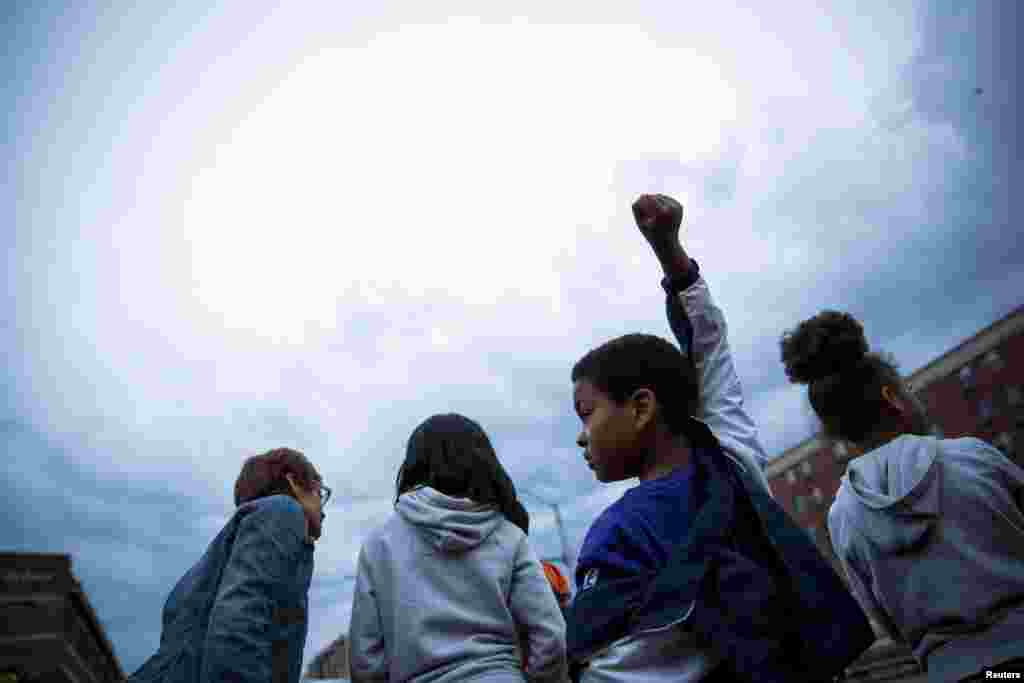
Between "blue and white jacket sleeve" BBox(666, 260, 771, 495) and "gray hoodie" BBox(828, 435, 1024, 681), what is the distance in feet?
2.60

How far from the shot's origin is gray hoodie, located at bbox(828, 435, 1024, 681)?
71.0 inches

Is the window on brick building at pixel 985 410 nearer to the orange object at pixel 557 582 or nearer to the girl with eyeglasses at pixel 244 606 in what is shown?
the orange object at pixel 557 582

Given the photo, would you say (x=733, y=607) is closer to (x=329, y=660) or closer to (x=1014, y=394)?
(x=1014, y=394)

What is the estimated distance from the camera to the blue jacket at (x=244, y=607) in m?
1.98

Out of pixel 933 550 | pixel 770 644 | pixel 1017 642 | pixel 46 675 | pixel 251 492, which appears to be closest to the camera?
pixel 770 644

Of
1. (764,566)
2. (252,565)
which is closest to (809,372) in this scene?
(764,566)

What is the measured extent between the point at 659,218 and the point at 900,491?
1.38m

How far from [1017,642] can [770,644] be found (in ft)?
3.85

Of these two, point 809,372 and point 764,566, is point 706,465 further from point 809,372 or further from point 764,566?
point 809,372

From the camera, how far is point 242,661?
1965 mm

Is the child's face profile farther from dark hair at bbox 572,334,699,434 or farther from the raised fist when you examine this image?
the raised fist

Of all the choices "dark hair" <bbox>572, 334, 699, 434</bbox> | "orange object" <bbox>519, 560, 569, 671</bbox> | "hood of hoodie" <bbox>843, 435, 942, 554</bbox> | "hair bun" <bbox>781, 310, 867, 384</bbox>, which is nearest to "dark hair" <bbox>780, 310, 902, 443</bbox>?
"hair bun" <bbox>781, 310, 867, 384</bbox>

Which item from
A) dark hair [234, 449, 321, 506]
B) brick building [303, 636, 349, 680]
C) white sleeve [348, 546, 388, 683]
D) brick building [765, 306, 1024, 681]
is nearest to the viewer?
white sleeve [348, 546, 388, 683]

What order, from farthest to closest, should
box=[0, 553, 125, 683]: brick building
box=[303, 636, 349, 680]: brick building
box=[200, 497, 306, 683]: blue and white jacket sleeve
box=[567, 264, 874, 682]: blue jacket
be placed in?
A: box=[303, 636, 349, 680]: brick building
box=[0, 553, 125, 683]: brick building
box=[200, 497, 306, 683]: blue and white jacket sleeve
box=[567, 264, 874, 682]: blue jacket
